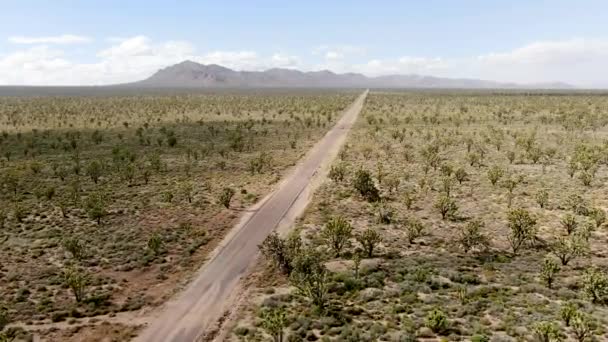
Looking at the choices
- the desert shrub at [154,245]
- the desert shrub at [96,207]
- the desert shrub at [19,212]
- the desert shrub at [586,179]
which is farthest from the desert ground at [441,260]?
the desert shrub at [19,212]

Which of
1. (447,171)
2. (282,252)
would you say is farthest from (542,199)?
(282,252)

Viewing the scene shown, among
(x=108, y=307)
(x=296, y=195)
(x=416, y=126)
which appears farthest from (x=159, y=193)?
(x=416, y=126)

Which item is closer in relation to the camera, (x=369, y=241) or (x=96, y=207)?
(x=369, y=241)

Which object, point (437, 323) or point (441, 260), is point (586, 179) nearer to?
point (441, 260)

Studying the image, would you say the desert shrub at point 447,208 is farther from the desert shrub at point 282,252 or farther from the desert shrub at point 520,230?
the desert shrub at point 282,252

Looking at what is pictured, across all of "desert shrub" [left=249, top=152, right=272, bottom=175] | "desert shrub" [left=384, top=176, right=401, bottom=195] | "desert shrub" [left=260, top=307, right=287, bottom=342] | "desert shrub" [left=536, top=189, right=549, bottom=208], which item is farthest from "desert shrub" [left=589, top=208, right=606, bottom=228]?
"desert shrub" [left=249, top=152, right=272, bottom=175]

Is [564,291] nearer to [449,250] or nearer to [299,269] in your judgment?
[449,250]
